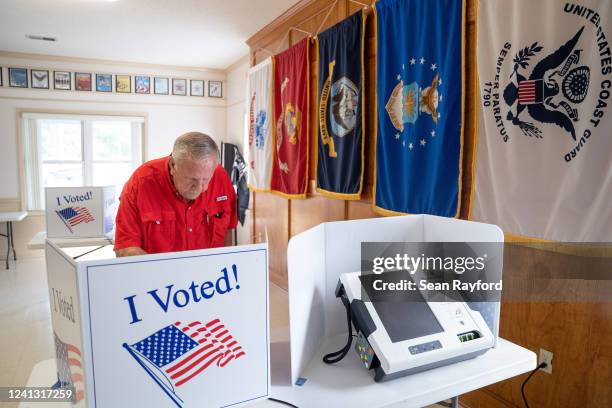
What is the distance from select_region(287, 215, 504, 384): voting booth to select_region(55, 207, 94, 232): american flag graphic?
278 cm

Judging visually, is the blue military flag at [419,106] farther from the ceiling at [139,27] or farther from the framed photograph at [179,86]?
the framed photograph at [179,86]

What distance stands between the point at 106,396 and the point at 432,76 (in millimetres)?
2254

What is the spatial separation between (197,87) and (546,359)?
242 inches

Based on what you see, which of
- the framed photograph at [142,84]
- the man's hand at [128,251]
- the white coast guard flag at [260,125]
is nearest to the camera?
the man's hand at [128,251]

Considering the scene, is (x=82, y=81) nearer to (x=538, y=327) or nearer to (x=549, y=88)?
(x=549, y=88)

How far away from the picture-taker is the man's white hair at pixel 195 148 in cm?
189

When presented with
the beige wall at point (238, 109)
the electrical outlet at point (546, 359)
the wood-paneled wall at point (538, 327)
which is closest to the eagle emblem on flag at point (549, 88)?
the wood-paneled wall at point (538, 327)

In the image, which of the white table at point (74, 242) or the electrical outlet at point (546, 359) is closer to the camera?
the electrical outlet at point (546, 359)

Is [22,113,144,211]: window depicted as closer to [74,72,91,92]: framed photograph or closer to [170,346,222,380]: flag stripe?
[74,72,91,92]: framed photograph

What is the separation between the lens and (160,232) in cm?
214

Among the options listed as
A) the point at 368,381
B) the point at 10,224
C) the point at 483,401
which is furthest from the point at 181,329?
the point at 10,224

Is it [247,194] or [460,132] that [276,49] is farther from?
[460,132]

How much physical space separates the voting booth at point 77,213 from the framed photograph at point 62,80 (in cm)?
344

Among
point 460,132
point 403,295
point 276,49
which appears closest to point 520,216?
point 460,132
